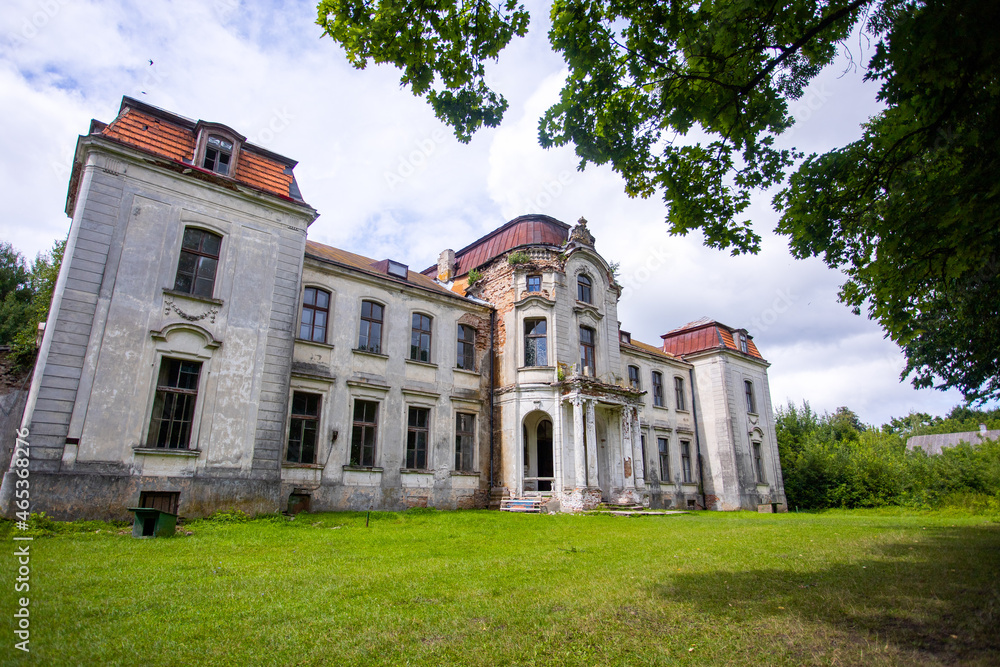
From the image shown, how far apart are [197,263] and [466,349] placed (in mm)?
9855

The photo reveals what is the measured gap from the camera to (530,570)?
6.71 m

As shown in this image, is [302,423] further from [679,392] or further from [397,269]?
[679,392]

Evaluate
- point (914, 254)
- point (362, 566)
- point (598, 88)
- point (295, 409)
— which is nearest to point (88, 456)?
point (295, 409)

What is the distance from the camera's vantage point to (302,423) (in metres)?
15.9

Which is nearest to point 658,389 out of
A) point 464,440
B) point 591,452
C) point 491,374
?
point 591,452

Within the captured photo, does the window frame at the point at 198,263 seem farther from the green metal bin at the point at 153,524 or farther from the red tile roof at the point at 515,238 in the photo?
the red tile roof at the point at 515,238

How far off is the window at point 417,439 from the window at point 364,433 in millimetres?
1251

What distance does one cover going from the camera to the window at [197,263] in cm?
1359

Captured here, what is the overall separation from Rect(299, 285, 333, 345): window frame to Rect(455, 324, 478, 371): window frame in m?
5.06

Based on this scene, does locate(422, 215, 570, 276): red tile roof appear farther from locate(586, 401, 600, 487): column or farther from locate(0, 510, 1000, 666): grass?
locate(0, 510, 1000, 666): grass

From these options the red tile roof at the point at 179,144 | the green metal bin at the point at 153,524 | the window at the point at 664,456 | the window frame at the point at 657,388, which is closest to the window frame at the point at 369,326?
the red tile roof at the point at 179,144

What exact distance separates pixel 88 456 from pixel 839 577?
13.8 meters

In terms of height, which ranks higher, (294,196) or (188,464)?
(294,196)

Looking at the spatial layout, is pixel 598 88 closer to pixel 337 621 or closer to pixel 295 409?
pixel 337 621
